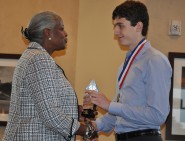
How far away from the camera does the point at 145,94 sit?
2.29 meters

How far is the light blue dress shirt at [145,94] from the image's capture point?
7.26 feet

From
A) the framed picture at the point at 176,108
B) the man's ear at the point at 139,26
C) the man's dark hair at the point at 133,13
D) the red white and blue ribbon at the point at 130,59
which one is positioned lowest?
the framed picture at the point at 176,108

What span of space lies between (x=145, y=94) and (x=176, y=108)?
3.81 feet

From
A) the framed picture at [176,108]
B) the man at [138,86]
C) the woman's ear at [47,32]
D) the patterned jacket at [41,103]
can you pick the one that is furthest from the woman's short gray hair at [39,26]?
the framed picture at [176,108]

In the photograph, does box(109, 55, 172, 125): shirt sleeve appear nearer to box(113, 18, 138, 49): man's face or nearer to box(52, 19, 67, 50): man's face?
box(113, 18, 138, 49): man's face

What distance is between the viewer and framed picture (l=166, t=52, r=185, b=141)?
3.36 m

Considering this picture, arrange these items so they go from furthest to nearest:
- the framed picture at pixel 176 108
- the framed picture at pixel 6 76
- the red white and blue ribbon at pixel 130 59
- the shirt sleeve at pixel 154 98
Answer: the framed picture at pixel 6 76, the framed picture at pixel 176 108, the red white and blue ribbon at pixel 130 59, the shirt sleeve at pixel 154 98

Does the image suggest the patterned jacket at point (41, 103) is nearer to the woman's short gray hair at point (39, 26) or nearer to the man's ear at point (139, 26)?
the woman's short gray hair at point (39, 26)

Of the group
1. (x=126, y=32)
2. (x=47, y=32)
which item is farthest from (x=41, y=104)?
(x=126, y=32)

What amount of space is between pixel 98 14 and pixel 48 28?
1.21 m

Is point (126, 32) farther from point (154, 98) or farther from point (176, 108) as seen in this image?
point (176, 108)

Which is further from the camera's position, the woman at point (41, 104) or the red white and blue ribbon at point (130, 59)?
the red white and blue ribbon at point (130, 59)

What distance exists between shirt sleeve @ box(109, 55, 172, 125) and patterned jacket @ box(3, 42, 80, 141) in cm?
34

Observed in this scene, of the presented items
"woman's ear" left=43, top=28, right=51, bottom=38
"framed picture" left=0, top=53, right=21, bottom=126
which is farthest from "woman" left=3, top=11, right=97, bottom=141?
"framed picture" left=0, top=53, right=21, bottom=126
